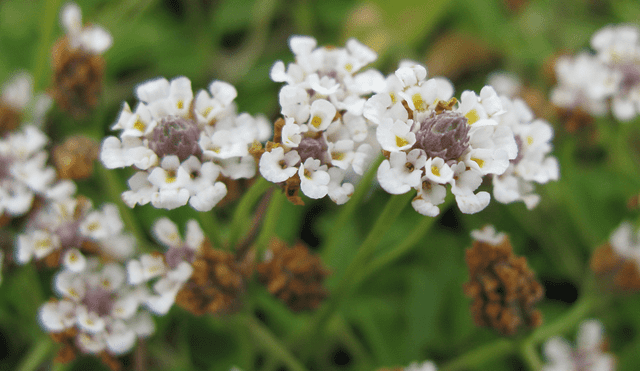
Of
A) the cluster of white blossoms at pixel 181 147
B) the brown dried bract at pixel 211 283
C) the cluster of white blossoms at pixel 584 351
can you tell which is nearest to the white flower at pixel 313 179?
the cluster of white blossoms at pixel 181 147

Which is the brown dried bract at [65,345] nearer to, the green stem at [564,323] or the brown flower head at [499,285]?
the brown flower head at [499,285]

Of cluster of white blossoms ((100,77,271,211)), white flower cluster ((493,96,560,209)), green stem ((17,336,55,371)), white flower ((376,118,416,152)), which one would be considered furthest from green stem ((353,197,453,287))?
green stem ((17,336,55,371))

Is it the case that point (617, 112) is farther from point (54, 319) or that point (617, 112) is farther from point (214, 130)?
point (54, 319)

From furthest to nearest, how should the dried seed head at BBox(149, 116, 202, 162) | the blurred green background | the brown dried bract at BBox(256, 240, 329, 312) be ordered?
the blurred green background
the brown dried bract at BBox(256, 240, 329, 312)
the dried seed head at BBox(149, 116, 202, 162)

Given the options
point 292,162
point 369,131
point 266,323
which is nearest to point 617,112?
point 369,131

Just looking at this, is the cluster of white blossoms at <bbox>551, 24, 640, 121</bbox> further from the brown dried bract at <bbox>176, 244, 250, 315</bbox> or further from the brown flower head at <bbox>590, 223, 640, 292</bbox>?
the brown dried bract at <bbox>176, 244, 250, 315</bbox>

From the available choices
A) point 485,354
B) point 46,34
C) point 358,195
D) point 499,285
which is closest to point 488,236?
point 499,285

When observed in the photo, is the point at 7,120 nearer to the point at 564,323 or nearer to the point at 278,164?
the point at 278,164
